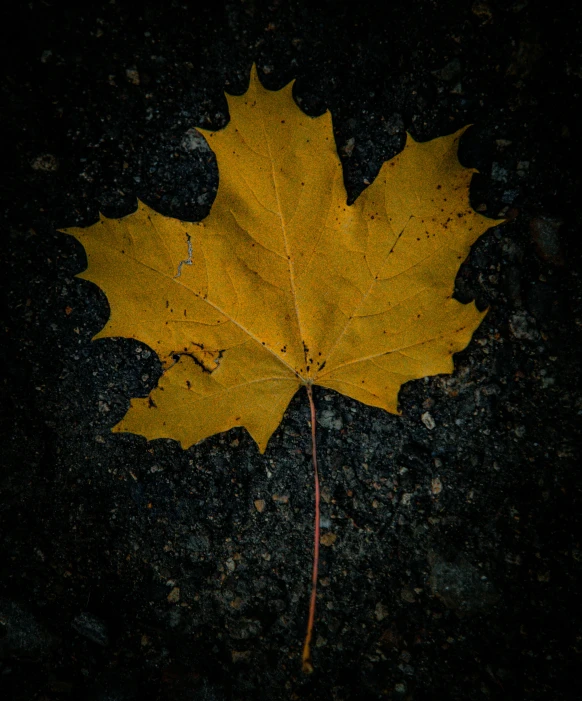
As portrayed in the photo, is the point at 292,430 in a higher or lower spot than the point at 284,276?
lower

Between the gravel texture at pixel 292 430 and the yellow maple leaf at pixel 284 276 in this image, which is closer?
the yellow maple leaf at pixel 284 276

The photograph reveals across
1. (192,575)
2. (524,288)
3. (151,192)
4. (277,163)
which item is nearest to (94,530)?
(192,575)

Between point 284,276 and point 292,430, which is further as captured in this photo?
point 292,430

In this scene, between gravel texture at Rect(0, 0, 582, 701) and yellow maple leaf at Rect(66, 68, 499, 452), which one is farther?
gravel texture at Rect(0, 0, 582, 701)

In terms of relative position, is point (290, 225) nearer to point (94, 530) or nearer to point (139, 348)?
point (139, 348)
